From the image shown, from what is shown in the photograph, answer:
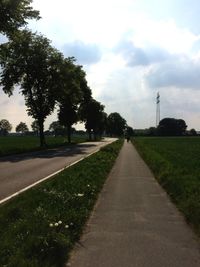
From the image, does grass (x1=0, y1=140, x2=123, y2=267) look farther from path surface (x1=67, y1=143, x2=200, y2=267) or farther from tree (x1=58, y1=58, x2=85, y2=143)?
tree (x1=58, y1=58, x2=85, y2=143)

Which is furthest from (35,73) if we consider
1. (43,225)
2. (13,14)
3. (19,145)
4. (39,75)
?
(43,225)

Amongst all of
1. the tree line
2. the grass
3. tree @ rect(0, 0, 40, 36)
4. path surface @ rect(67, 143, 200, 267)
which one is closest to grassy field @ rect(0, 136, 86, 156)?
the tree line

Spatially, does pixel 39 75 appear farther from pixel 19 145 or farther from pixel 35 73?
pixel 19 145

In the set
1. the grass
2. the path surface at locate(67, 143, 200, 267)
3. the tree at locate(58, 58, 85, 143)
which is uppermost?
the tree at locate(58, 58, 85, 143)

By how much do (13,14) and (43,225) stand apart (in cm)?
2341

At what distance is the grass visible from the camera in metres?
6.79

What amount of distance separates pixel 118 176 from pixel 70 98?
48601 mm

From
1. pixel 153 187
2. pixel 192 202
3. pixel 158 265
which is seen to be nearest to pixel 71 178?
pixel 153 187

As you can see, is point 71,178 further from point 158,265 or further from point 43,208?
point 158,265

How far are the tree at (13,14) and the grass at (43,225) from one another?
57.5 ft

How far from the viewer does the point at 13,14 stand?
98.2ft

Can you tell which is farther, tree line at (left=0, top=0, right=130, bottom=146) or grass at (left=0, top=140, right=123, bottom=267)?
tree line at (left=0, top=0, right=130, bottom=146)

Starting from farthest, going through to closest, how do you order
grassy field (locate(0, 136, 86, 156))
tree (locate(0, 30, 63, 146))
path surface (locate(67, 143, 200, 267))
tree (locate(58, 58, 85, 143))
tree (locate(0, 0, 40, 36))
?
1. tree (locate(58, 58, 85, 143))
2. tree (locate(0, 30, 63, 146))
3. grassy field (locate(0, 136, 86, 156))
4. tree (locate(0, 0, 40, 36))
5. path surface (locate(67, 143, 200, 267))

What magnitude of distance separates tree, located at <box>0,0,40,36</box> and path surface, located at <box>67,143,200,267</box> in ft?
61.7
